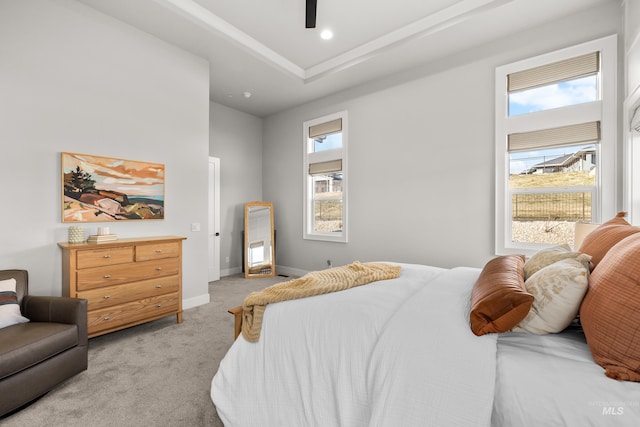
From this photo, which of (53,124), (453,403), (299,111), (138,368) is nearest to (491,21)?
(299,111)

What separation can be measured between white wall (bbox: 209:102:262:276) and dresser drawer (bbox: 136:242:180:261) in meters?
2.21

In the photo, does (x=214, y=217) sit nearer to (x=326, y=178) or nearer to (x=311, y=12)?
(x=326, y=178)

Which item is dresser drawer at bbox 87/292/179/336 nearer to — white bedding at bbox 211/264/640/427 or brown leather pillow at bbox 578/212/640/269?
white bedding at bbox 211/264/640/427

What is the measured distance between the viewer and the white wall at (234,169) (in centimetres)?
525

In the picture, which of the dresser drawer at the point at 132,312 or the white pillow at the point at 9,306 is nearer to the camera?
the white pillow at the point at 9,306

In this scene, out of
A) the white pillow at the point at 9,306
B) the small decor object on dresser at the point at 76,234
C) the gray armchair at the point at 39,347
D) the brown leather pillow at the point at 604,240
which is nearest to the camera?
the brown leather pillow at the point at 604,240

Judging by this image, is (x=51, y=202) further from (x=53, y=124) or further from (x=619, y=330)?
(x=619, y=330)

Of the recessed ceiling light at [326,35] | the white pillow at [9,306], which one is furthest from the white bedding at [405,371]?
the recessed ceiling light at [326,35]

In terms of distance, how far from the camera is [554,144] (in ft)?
9.93

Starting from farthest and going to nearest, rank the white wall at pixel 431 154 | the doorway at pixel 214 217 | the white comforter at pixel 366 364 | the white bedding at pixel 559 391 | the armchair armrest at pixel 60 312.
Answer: the doorway at pixel 214 217 < the white wall at pixel 431 154 < the armchair armrest at pixel 60 312 < the white comforter at pixel 366 364 < the white bedding at pixel 559 391

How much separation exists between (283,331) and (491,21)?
11.8 feet

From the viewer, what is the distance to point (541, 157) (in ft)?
10.4

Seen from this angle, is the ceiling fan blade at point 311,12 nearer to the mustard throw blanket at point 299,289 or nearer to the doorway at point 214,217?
the mustard throw blanket at point 299,289

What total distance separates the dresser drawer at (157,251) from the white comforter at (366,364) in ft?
5.52
